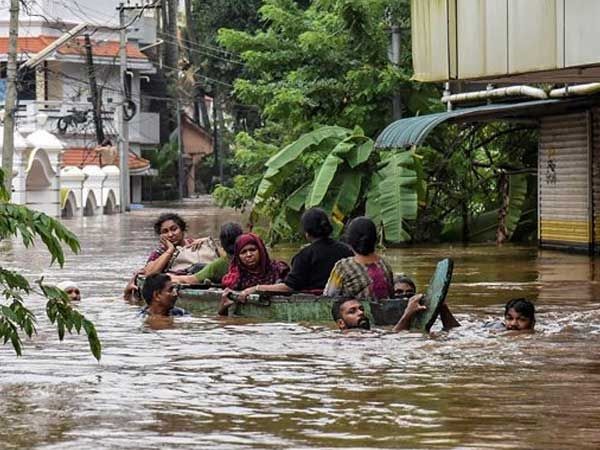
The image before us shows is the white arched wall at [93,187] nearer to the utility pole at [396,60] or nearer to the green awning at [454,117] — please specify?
the utility pole at [396,60]

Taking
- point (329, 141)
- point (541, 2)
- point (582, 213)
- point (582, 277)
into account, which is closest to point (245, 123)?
point (329, 141)

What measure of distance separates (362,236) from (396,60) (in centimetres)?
1908

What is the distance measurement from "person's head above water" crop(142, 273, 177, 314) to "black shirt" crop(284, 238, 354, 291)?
1.32 m

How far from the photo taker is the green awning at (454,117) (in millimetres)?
25719

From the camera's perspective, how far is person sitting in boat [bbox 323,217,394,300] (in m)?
14.0

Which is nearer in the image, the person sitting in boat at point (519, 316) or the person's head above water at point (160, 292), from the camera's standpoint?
the person sitting in boat at point (519, 316)

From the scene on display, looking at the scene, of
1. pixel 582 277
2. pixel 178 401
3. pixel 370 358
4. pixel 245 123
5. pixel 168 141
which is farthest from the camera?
pixel 168 141

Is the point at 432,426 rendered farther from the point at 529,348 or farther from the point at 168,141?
the point at 168,141

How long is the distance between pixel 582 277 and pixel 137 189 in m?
51.9

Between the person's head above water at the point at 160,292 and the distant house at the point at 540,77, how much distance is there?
13.5 feet

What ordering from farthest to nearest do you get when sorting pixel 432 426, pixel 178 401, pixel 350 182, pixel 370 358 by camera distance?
pixel 350 182, pixel 370 358, pixel 178 401, pixel 432 426

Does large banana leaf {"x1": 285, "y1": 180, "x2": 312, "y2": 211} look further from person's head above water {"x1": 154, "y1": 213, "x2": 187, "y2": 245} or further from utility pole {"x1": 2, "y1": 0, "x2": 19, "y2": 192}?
person's head above water {"x1": 154, "y1": 213, "x2": 187, "y2": 245}

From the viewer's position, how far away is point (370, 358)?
12.4m

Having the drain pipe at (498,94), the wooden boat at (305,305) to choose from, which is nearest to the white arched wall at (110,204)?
the drain pipe at (498,94)
